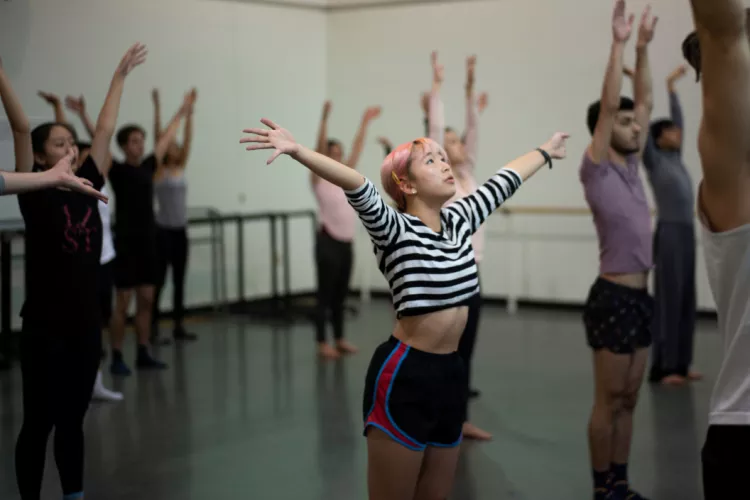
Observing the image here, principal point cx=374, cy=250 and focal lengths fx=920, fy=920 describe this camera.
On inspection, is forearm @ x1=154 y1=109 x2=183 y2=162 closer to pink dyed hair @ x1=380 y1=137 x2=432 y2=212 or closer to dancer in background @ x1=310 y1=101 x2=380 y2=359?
dancer in background @ x1=310 y1=101 x2=380 y2=359

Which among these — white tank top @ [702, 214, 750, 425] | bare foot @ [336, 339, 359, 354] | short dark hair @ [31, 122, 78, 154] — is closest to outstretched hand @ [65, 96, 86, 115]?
short dark hair @ [31, 122, 78, 154]

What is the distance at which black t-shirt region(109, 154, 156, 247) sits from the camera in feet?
19.4

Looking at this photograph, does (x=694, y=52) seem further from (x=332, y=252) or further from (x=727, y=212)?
(x=332, y=252)

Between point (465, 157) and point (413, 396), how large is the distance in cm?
242

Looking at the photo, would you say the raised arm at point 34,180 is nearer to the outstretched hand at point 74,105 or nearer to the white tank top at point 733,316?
the white tank top at point 733,316

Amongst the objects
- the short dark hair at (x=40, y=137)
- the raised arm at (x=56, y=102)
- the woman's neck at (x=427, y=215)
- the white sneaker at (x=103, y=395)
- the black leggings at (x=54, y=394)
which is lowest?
the white sneaker at (x=103, y=395)

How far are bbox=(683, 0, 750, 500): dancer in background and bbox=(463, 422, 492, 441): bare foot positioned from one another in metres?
3.00

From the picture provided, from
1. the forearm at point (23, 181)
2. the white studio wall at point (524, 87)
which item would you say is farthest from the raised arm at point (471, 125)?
the white studio wall at point (524, 87)

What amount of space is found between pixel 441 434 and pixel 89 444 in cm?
252

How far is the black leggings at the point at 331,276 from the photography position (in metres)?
6.51

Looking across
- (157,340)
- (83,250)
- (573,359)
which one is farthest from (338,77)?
(83,250)

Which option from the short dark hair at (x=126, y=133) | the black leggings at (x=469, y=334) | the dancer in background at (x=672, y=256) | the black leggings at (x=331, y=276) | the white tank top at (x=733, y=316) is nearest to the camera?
the white tank top at (x=733, y=316)

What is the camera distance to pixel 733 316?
1.47 m

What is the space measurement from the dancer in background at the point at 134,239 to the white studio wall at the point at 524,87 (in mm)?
3368
